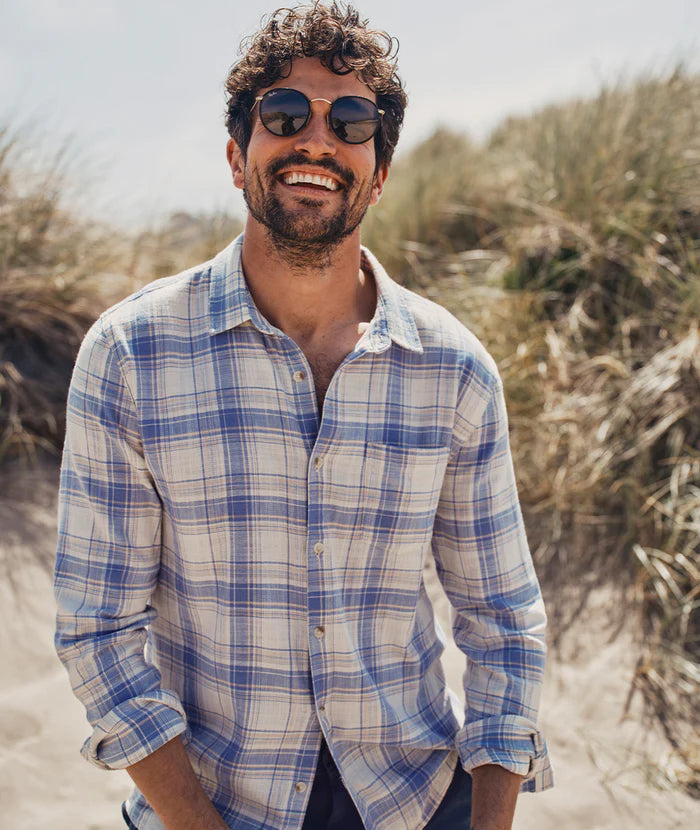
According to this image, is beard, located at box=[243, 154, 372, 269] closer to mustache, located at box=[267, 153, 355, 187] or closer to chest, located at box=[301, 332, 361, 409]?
mustache, located at box=[267, 153, 355, 187]

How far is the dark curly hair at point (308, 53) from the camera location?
1749 millimetres

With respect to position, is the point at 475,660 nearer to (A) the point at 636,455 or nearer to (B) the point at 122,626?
(B) the point at 122,626

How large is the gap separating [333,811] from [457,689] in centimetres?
178

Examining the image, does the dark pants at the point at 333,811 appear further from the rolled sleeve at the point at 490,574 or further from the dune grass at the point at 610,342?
the dune grass at the point at 610,342

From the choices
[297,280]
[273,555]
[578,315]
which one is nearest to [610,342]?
[578,315]

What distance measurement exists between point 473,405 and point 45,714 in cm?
219

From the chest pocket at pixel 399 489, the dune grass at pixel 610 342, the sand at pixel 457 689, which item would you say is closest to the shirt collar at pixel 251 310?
the chest pocket at pixel 399 489

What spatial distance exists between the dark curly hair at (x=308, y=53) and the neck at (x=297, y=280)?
0.26m

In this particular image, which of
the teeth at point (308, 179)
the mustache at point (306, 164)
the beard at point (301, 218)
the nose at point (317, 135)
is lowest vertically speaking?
the beard at point (301, 218)

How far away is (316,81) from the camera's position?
175 cm

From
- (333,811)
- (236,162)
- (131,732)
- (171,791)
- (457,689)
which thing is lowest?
(457,689)

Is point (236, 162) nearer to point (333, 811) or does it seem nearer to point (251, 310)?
point (251, 310)

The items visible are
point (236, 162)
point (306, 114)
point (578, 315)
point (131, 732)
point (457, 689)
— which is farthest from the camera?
point (578, 315)

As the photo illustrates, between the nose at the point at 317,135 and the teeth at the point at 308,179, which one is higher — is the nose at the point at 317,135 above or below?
above
